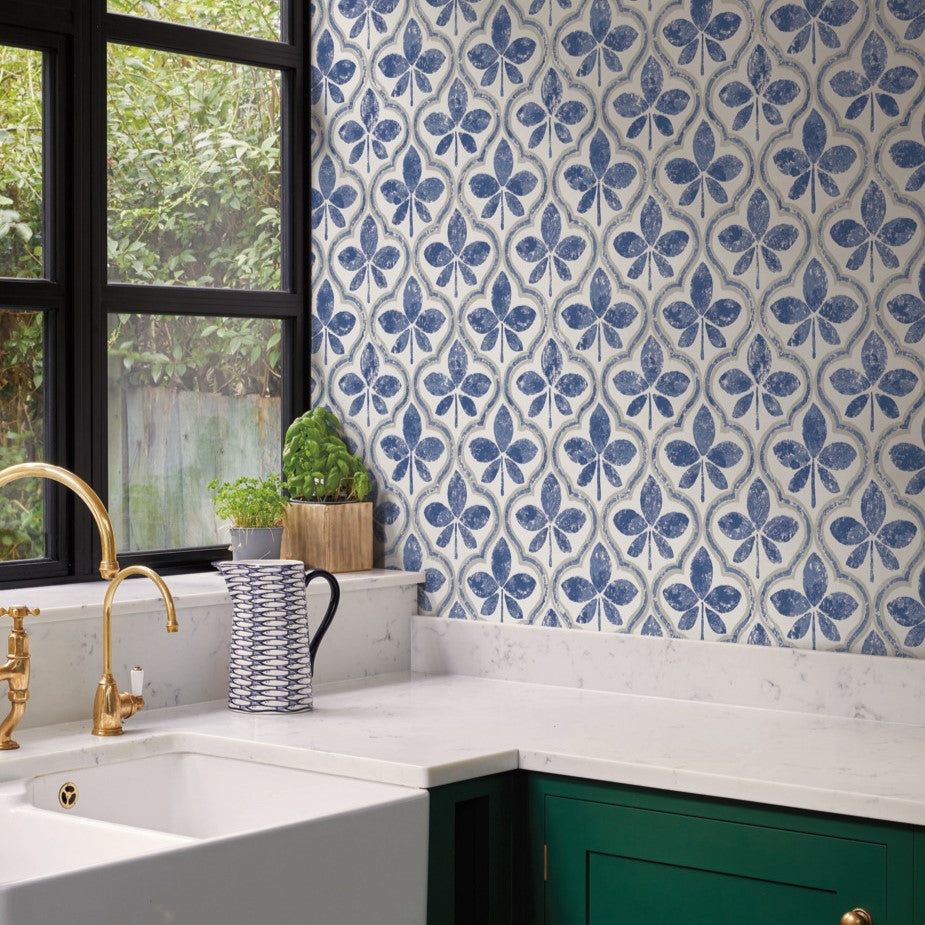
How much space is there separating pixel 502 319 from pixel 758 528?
66 cm

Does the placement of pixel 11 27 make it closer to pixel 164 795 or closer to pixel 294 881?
pixel 164 795

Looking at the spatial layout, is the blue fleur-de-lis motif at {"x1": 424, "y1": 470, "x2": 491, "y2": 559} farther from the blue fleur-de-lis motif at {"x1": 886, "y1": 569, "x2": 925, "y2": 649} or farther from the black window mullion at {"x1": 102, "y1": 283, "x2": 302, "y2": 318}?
the blue fleur-de-lis motif at {"x1": 886, "y1": 569, "x2": 925, "y2": 649}

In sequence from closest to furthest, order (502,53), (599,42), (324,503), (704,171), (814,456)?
(814,456) < (704,171) < (599,42) < (502,53) < (324,503)

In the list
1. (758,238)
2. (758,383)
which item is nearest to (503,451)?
(758,383)

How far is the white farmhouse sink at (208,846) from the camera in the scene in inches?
69.6

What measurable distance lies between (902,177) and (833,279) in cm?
20

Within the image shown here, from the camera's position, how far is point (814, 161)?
99.7 inches

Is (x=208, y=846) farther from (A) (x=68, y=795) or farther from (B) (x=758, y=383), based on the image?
(B) (x=758, y=383)

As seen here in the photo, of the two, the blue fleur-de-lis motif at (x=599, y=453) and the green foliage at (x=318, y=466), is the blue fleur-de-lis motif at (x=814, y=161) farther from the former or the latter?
the green foliage at (x=318, y=466)

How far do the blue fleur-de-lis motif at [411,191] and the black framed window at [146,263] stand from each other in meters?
0.26

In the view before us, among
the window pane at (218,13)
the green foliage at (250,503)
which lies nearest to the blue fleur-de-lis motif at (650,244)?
the green foliage at (250,503)

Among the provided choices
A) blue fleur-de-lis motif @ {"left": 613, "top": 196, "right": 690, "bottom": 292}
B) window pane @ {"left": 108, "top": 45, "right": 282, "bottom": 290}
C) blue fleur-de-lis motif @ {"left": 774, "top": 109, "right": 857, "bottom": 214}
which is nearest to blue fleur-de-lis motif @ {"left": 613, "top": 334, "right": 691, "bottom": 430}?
blue fleur-de-lis motif @ {"left": 613, "top": 196, "right": 690, "bottom": 292}

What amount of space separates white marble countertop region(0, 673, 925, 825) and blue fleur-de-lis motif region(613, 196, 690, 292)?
2.52 ft

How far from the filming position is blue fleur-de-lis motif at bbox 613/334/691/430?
268 centimetres
